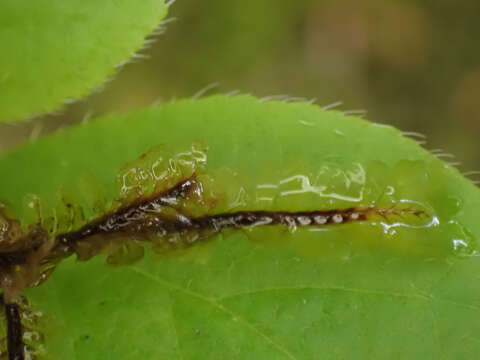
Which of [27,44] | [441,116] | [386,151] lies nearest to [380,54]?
[441,116]

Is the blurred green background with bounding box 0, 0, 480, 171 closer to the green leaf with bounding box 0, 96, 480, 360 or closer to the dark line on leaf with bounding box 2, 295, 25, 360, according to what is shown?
the green leaf with bounding box 0, 96, 480, 360

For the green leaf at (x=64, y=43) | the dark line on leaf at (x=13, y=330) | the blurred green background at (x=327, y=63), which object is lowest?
the dark line on leaf at (x=13, y=330)

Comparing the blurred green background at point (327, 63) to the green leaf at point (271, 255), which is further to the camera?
the blurred green background at point (327, 63)

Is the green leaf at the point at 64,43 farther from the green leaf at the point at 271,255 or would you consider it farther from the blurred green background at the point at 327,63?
the blurred green background at the point at 327,63

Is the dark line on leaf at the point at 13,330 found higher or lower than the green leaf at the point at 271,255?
lower

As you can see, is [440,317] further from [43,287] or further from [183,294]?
[43,287]

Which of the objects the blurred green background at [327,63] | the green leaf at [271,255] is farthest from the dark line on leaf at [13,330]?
the blurred green background at [327,63]

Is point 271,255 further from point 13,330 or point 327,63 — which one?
point 327,63
